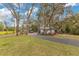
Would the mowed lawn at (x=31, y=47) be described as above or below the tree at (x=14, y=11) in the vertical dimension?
below

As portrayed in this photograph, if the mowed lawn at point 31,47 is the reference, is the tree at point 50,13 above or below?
above

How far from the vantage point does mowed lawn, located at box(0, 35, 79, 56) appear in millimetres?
1938

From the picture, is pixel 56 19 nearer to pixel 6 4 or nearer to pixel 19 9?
pixel 19 9

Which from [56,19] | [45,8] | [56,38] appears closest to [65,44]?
[56,38]

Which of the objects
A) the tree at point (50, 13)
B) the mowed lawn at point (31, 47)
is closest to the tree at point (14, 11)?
the mowed lawn at point (31, 47)

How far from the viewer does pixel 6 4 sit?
1.95 m

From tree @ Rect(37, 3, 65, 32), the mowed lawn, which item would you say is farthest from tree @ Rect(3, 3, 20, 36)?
tree @ Rect(37, 3, 65, 32)

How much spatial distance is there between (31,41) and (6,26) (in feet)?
0.84

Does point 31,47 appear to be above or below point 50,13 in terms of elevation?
below

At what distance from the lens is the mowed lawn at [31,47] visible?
1938 mm

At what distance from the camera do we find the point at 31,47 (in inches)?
77.1

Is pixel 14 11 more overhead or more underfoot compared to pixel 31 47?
more overhead

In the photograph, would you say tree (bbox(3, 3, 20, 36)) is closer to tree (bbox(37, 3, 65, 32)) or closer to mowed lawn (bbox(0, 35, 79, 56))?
mowed lawn (bbox(0, 35, 79, 56))

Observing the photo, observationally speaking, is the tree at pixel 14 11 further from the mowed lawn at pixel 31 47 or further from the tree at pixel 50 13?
the tree at pixel 50 13
